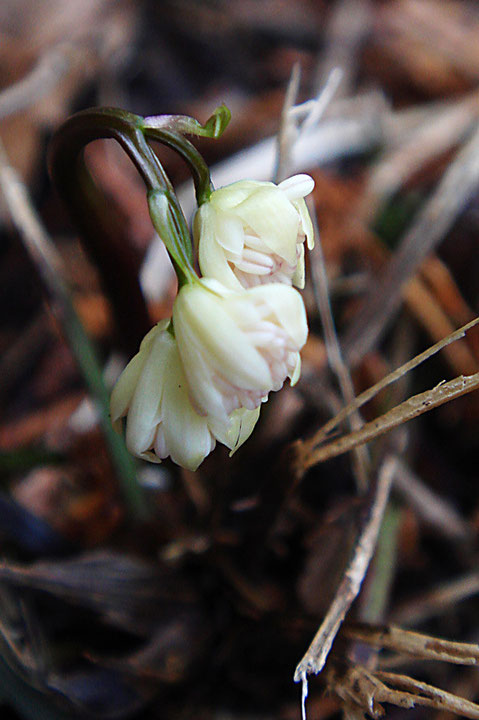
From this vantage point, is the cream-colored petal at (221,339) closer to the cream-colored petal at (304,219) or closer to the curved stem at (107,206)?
the curved stem at (107,206)

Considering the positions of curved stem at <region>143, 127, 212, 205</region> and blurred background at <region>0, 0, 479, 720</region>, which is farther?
blurred background at <region>0, 0, 479, 720</region>

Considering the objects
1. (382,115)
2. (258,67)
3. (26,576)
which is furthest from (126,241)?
(258,67)

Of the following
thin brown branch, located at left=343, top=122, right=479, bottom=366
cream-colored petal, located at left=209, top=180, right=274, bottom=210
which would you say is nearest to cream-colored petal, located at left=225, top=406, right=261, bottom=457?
cream-colored petal, located at left=209, top=180, right=274, bottom=210

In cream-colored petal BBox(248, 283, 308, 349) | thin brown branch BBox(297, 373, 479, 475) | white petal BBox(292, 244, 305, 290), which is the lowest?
thin brown branch BBox(297, 373, 479, 475)

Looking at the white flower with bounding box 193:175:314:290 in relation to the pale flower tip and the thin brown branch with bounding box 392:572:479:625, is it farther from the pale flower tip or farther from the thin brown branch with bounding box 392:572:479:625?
the thin brown branch with bounding box 392:572:479:625

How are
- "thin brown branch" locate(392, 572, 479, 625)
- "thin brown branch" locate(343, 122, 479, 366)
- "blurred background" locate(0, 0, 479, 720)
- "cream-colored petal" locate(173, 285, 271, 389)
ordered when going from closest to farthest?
"cream-colored petal" locate(173, 285, 271, 389)
"blurred background" locate(0, 0, 479, 720)
"thin brown branch" locate(392, 572, 479, 625)
"thin brown branch" locate(343, 122, 479, 366)

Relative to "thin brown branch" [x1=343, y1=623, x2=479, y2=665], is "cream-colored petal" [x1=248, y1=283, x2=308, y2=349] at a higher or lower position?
higher

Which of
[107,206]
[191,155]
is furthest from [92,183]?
[191,155]

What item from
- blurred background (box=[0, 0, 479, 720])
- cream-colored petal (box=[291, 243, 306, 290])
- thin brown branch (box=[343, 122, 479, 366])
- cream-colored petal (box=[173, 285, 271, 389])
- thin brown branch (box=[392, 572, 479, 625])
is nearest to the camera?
cream-colored petal (box=[173, 285, 271, 389])

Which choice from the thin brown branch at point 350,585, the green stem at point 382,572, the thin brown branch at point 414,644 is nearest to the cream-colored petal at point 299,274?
the thin brown branch at point 350,585

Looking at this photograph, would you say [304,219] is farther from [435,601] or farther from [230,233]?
[435,601]
